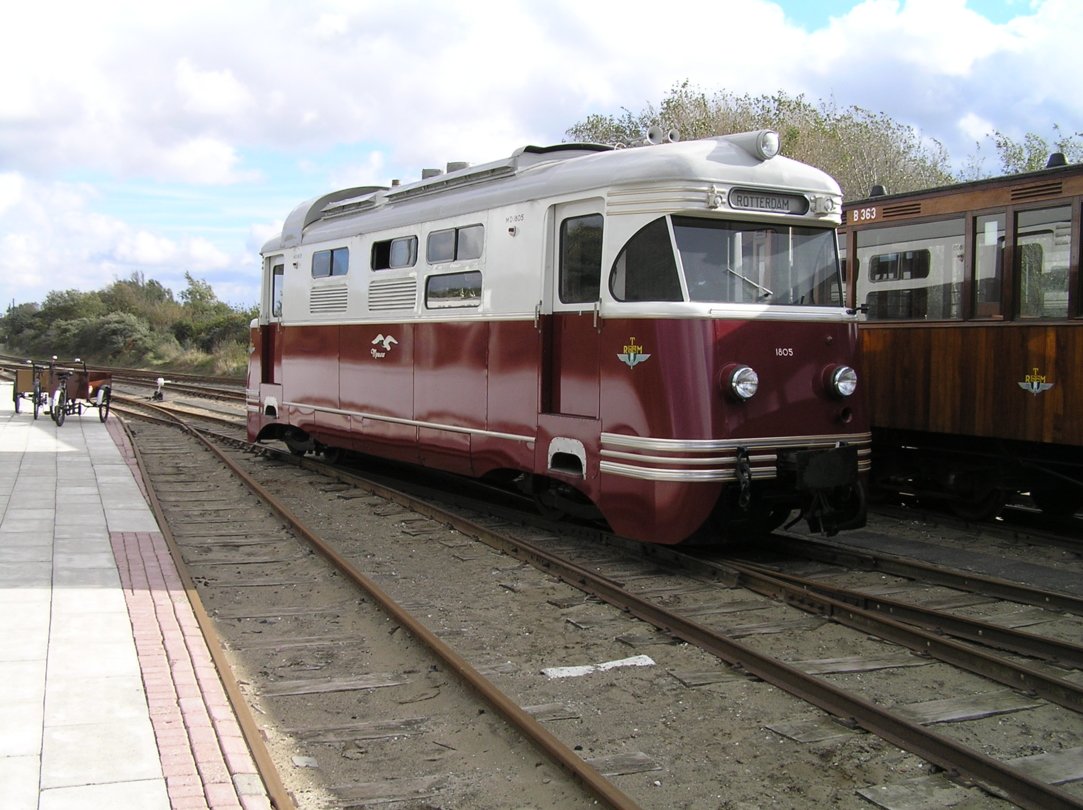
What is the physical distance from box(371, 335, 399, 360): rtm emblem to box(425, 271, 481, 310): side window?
83cm

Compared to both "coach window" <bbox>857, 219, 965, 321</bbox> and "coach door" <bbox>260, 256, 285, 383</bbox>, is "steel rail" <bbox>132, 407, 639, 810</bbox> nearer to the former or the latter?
"coach door" <bbox>260, 256, 285, 383</bbox>

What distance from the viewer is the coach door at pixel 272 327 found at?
554 inches

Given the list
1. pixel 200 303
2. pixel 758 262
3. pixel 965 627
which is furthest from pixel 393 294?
pixel 200 303

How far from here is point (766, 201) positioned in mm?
8070

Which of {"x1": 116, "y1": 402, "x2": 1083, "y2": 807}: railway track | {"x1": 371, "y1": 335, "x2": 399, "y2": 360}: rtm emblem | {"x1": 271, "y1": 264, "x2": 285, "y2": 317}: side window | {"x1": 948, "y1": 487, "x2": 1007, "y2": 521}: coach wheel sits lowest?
{"x1": 116, "y1": 402, "x2": 1083, "y2": 807}: railway track

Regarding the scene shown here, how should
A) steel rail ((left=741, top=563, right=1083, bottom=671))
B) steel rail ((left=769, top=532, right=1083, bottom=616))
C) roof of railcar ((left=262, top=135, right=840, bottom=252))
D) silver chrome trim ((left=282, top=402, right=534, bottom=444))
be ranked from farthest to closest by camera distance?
silver chrome trim ((left=282, top=402, right=534, bottom=444)) → roof of railcar ((left=262, top=135, right=840, bottom=252)) → steel rail ((left=769, top=532, right=1083, bottom=616)) → steel rail ((left=741, top=563, right=1083, bottom=671))

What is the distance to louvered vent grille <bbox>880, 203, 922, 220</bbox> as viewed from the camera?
10.6m

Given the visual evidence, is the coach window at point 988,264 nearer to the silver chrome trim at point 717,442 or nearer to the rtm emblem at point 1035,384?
the rtm emblem at point 1035,384

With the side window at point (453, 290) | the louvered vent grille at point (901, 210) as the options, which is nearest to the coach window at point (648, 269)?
the side window at point (453, 290)

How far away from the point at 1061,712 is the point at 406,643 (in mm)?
3495

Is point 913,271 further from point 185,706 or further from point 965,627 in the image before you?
point 185,706

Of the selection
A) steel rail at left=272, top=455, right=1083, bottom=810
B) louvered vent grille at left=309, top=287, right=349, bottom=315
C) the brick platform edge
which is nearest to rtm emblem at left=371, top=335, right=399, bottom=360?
louvered vent grille at left=309, top=287, right=349, bottom=315

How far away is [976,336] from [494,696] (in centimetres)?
674

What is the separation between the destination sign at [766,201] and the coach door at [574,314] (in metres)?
1.04
